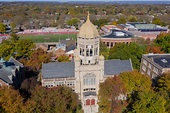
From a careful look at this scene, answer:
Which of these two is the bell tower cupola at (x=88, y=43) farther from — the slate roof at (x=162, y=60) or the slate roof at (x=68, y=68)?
the slate roof at (x=162, y=60)

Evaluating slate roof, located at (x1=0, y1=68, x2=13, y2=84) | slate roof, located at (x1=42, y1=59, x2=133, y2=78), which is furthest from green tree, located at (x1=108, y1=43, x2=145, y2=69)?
slate roof, located at (x1=0, y1=68, x2=13, y2=84)

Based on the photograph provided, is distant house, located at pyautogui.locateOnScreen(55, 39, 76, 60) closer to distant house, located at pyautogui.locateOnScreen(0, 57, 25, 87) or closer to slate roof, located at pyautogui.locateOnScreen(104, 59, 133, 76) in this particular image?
distant house, located at pyautogui.locateOnScreen(0, 57, 25, 87)

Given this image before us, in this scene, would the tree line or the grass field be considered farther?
the grass field

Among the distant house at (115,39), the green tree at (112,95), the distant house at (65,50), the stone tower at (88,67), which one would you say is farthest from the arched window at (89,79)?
the distant house at (115,39)

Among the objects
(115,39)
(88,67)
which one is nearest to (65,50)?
(115,39)

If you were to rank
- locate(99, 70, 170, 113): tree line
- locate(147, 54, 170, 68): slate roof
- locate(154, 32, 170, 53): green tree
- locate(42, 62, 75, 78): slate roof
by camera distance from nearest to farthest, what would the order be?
1. locate(99, 70, 170, 113): tree line
2. locate(42, 62, 75, 78): slate roof
3. locate(147, 54, 170, 68): slate roof
4. locate(154, 32, 170, 53): green tree

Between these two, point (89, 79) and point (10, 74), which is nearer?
point (89, 79)

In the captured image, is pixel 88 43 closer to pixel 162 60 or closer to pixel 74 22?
pixel 162 60
